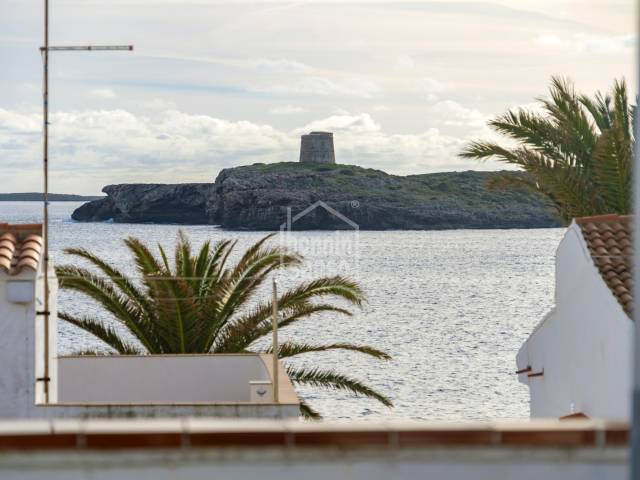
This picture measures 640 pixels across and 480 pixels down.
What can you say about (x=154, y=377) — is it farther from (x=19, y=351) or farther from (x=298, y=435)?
(x=298, y=435)

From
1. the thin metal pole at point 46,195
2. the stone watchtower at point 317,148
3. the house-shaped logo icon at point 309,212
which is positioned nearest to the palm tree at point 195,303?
the thin metal pole at point 46,195

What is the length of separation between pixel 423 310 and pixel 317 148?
5052cm

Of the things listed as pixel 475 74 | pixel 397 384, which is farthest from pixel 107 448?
pixel 475 74

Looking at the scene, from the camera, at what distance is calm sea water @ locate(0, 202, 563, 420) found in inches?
1718

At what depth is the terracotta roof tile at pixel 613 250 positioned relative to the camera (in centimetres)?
1104

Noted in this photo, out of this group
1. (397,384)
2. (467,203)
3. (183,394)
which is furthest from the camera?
(467,203)

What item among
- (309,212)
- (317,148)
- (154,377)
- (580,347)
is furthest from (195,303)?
(309,212)

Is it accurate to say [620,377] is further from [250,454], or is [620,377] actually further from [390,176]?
[390,176]

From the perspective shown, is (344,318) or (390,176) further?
(390,176)

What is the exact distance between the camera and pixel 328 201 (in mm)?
121625

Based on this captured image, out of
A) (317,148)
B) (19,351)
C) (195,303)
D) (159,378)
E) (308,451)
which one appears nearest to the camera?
(308,451)

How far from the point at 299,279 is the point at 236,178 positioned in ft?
130

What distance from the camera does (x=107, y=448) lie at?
3.67m

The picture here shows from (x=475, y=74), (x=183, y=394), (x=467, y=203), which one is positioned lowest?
(x=183, y=394)
